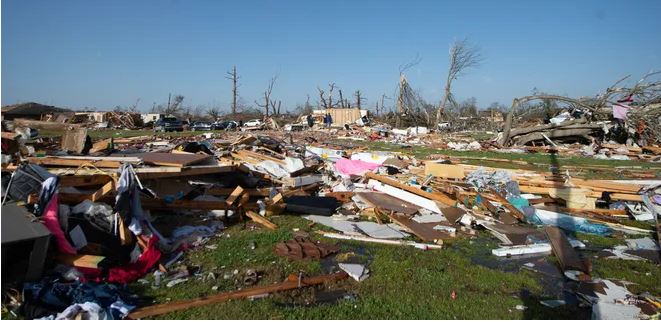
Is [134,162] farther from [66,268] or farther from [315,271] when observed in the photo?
[315,271]

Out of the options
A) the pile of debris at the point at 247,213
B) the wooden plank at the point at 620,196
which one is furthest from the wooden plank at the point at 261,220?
the wooden plank at the point at 620,196

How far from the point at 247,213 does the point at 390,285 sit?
10.6 feet

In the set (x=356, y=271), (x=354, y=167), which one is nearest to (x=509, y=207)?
(x=354, y=167)

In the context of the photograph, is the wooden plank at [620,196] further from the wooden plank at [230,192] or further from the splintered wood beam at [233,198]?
the splintered wood beam at [233,198]

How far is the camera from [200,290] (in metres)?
4.29

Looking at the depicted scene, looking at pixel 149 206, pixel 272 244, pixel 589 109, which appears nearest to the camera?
pixel 272 244

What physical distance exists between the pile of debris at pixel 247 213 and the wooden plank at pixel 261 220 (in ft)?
0.08

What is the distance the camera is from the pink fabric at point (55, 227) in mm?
4516

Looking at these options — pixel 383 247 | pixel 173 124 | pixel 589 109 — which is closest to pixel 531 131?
pixel 589 109

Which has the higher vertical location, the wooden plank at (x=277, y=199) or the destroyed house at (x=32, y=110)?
the destroyed house at (x=32, y=110)

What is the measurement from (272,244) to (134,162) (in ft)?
9.35

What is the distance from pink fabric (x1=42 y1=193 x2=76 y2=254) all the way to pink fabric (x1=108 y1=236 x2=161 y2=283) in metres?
0.53

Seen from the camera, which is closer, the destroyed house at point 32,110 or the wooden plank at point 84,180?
the wooden plank at point 84,180

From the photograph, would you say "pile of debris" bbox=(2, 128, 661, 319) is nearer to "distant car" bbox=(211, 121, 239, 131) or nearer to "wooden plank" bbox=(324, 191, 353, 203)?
"wooden plank" bbox=(324, 191, 353, 203)
